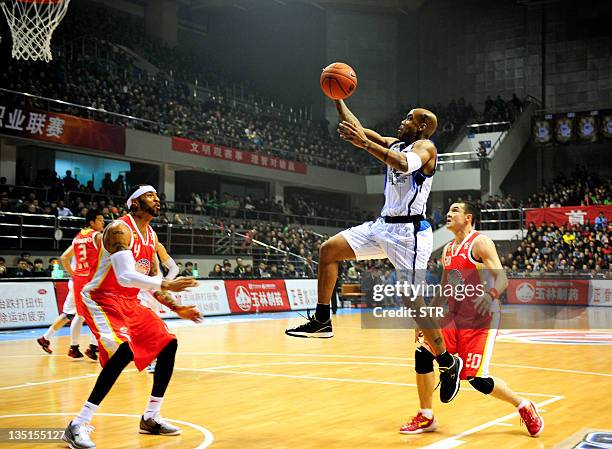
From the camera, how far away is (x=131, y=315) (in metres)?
6.10

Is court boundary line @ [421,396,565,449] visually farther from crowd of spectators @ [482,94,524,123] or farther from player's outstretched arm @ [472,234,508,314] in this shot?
crowd of spectators @ [482,94,524,123]

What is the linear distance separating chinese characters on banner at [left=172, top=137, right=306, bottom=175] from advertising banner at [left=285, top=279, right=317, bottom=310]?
8329 millimetres

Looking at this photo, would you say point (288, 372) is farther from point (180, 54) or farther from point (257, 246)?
point (180, 54)

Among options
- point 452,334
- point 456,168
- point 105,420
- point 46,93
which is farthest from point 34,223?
point 456,168

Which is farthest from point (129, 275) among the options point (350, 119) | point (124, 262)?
point (350, 119)

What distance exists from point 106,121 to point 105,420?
2084cm

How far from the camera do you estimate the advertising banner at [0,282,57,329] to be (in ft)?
50.4

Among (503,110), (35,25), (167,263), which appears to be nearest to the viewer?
(167,263)

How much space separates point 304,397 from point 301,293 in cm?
1601

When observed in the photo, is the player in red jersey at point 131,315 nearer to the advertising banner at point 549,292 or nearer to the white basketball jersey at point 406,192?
the white basketball jersey at point 406,192

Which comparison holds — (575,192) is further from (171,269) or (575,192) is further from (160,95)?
(171,269)

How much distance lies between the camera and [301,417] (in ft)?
22.6

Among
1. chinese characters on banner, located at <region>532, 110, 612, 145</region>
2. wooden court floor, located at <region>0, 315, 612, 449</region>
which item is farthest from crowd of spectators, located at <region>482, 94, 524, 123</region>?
wooden court floor, located at <region>0, 315, 612, 449</region>

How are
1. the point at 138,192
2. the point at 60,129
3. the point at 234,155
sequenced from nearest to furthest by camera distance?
the point at 138,192
the point at 60,129
the point at 234,155
